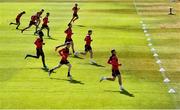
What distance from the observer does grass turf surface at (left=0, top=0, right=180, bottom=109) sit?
79.8 ft

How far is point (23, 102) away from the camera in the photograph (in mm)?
23797

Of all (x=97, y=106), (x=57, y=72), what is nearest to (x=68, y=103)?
(x=97, y=106)

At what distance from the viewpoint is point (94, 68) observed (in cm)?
3195

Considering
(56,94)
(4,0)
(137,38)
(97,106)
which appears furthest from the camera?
(4,0)

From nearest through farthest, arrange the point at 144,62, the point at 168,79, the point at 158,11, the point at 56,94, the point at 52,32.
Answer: the point at 56,94, the point at 168,79, the point at 144,62, the point at 52,32, the point at 158,11

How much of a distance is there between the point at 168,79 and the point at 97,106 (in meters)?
7.02

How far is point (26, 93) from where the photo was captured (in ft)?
83.3

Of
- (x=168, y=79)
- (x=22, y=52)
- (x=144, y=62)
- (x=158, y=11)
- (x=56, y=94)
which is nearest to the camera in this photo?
(x=56, y=94)

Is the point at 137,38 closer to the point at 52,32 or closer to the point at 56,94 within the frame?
the point at 52,32

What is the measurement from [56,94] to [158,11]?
44648 mm

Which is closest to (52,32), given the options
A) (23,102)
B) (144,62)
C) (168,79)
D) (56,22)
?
(56,22)

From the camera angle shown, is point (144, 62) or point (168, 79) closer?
point (168, 79)

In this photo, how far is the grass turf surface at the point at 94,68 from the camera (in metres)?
24.3

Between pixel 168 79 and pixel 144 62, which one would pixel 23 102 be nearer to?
pixel 168 79
